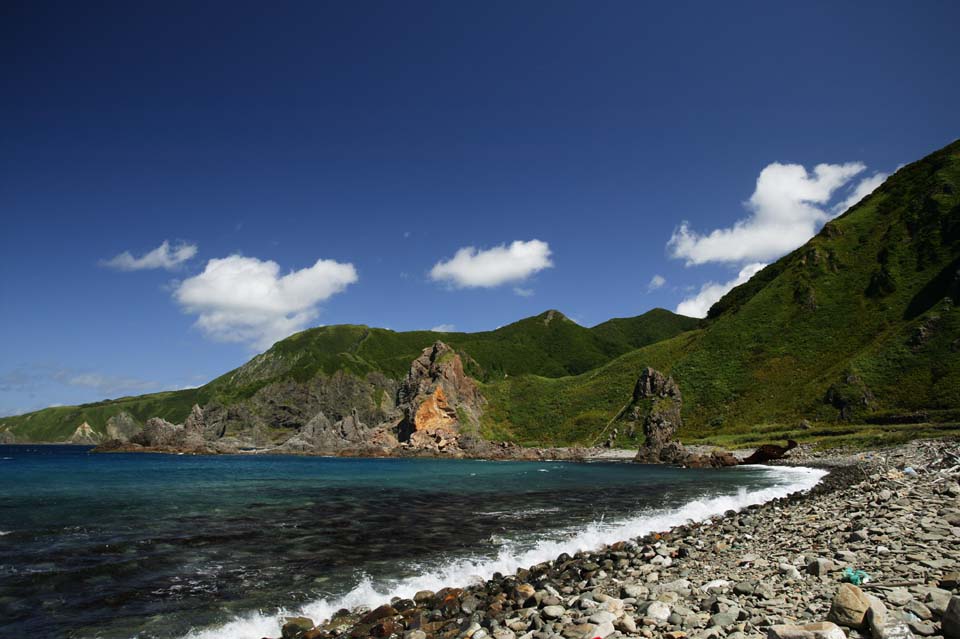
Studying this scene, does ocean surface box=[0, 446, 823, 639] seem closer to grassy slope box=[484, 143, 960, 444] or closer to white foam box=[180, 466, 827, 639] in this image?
white foam box=[180, 466, 827, 639]

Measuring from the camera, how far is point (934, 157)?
155250mm

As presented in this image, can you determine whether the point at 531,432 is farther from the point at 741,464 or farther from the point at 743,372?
the point at 741,464

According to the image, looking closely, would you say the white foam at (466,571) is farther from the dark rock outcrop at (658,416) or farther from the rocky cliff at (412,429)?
the rocky cliff at (412,429)

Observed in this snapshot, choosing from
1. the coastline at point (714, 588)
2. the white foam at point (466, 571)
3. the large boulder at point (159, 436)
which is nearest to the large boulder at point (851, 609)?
the coastline at point (714, 588)

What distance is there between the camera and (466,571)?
16.0 m

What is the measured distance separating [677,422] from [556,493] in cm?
8955

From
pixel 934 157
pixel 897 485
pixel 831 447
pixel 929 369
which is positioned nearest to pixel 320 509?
pixel 897 485

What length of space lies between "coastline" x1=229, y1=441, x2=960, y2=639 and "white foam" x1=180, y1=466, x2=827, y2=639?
49cm

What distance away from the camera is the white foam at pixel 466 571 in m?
11.5

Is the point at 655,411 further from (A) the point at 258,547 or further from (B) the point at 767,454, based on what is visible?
(A) the point at 258,547

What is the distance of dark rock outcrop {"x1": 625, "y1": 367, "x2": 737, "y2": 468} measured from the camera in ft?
305

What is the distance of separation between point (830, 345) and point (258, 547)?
426 ft

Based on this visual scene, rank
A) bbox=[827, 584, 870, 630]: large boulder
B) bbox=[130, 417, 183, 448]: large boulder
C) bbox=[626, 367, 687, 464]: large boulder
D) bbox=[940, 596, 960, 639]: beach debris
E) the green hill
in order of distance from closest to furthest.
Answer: bbox=[940, 596, 960, 639]: beach debris → bbox=[827, 584, 870, 630]: large boulder → the green hill → bbox=[626, 367, 687, 464]: large boulder → bbox=[130, 417, 183, 448]: large boulder

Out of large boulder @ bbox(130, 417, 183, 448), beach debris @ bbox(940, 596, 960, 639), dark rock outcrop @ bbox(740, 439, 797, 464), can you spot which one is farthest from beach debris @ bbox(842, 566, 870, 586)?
large boulder @ bbox(130, 417, 183, 448)
